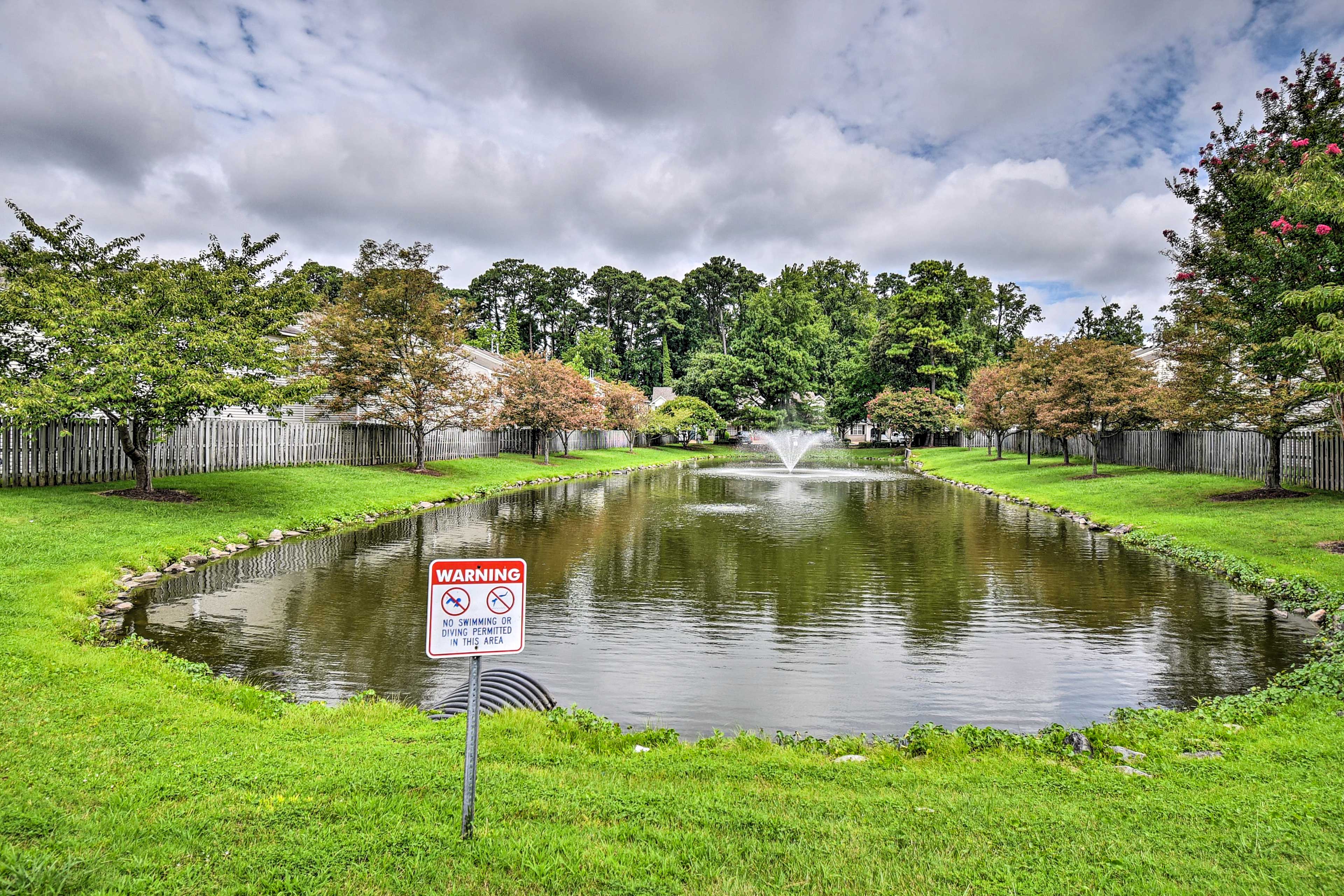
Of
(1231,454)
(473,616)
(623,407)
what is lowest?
(473,616)

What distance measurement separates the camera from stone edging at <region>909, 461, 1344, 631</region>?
991 centimetres

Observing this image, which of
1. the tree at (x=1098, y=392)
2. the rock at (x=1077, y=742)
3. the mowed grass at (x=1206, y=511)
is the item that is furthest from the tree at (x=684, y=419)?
the rock at (x=1077, y=742)

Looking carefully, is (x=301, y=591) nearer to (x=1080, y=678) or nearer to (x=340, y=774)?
(x=340, y=774)

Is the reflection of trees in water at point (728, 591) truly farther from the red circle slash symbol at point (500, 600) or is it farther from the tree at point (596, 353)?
the tree at point (596, 353)

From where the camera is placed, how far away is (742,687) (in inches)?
301

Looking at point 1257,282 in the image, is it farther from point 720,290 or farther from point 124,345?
point 720,290

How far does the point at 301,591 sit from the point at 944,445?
63.6 meters

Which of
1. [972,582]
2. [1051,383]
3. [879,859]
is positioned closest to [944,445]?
[1051,383]

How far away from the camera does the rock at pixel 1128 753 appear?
5617 millimetres

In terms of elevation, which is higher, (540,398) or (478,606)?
(540,398)

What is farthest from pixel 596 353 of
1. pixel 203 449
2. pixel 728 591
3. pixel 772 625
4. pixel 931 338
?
pixel 772 625

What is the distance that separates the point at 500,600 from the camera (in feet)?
13.4

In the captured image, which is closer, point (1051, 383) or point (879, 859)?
point (879, 859)

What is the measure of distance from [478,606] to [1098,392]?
98.0 feet
